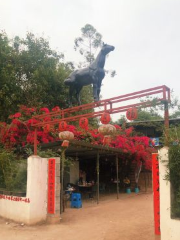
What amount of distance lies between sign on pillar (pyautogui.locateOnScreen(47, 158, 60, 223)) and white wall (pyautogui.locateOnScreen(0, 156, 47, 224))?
0.14 meters

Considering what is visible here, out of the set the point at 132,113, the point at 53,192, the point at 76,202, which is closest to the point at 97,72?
the point at 132,113

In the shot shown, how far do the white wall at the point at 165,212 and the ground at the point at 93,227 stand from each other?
0.53 meters

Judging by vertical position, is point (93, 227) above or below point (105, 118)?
below

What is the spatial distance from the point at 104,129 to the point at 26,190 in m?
3.45

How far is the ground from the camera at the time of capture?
6.43 metres

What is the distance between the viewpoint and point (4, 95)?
45.4 feet

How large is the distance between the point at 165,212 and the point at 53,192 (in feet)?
12.8

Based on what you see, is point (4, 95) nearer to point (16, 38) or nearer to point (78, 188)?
point (16, 38)

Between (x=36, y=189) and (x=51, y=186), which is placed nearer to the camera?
(x=36, y=189)

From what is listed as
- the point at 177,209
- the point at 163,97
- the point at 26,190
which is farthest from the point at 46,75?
the point at 177,209

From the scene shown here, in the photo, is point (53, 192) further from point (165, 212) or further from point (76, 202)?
point (165, 212)

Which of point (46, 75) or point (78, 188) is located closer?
point (78, 188)

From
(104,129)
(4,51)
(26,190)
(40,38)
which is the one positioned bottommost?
(26,190)

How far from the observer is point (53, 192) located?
312 inches
